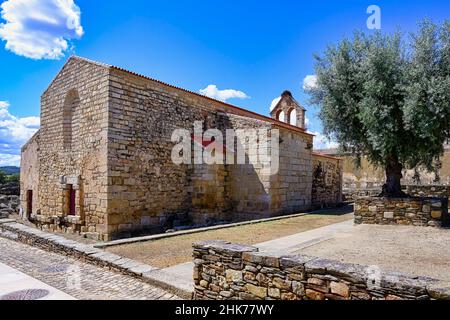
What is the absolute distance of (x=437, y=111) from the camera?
344 inches

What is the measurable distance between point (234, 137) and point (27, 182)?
11.7 meters

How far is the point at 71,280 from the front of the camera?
5.71m

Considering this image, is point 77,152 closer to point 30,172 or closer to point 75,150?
point 75,150

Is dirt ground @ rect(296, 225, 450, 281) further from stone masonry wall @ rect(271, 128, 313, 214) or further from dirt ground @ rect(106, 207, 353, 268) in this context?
stone masonry wall @ rect(271, 128, 313, 214)

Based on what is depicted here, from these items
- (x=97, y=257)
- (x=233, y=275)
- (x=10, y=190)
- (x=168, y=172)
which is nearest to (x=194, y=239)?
(x=97, y=257)

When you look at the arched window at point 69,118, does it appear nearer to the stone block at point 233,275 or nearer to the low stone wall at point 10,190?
the stone block at point 233,275

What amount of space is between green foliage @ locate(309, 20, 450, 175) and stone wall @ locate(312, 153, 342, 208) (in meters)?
6.36

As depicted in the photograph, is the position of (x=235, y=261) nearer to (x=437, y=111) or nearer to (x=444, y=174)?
(x=437, y=111)

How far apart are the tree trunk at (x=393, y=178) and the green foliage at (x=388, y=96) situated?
197 mm

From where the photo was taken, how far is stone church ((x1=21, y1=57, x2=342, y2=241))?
10.6 meters

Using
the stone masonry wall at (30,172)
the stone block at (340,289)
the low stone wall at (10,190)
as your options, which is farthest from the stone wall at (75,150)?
the low stone wall at (10,190)
